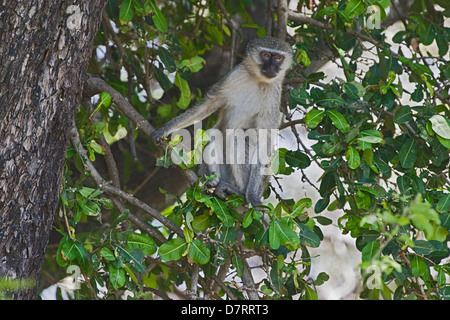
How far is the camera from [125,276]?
3350 millimetres

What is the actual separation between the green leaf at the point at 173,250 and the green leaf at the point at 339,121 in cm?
103

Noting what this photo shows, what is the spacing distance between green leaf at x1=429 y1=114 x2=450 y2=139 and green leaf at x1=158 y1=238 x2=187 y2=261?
58.4 inches

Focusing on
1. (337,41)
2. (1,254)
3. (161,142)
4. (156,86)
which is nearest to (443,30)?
(337,41)

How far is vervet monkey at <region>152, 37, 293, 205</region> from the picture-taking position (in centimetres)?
463

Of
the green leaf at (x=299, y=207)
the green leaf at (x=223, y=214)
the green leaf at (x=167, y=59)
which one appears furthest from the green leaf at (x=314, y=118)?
the green leaf at (x=167, y=59)

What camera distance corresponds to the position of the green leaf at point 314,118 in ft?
11.5

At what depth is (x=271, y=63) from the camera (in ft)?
15.2

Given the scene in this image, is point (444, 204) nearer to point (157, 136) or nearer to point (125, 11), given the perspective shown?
point (157, 136)

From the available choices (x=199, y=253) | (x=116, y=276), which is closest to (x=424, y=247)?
(x=199, y=253)

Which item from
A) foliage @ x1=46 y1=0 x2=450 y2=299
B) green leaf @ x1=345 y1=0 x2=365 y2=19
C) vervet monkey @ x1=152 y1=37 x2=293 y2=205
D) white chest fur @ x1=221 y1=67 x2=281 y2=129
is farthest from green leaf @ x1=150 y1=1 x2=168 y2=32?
green leaf @ x1=345 y1=0 x2=365 y2=19

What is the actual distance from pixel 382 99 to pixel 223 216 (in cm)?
122

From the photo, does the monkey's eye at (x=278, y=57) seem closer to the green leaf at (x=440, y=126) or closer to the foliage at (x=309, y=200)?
the foliage at (x=309, y=200)
